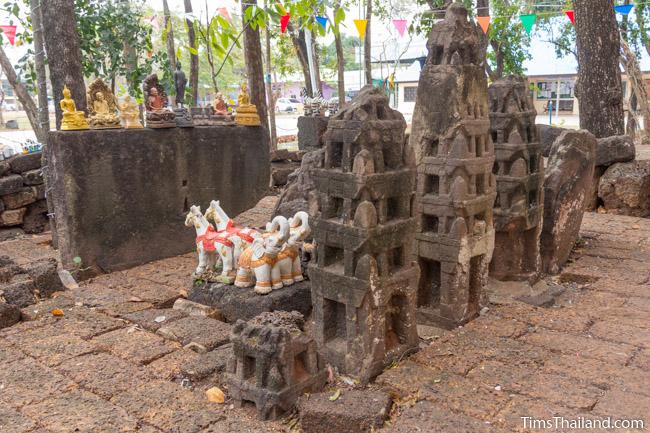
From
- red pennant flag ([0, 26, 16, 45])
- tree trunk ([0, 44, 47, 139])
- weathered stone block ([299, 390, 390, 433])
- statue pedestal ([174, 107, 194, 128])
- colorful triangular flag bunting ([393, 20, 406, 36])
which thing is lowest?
weathered stone block ([299, 390, 390, 433])

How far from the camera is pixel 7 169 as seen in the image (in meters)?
9.05

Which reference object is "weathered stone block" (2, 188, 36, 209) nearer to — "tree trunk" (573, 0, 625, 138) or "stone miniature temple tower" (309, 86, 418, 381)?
"stone miniature temple tower" (309, 86, 418, 381)

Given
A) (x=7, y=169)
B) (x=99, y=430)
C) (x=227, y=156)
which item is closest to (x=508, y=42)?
(x=227, y=156)

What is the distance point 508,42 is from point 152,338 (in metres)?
14.3

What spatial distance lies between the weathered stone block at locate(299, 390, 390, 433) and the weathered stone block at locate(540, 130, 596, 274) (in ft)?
10.6

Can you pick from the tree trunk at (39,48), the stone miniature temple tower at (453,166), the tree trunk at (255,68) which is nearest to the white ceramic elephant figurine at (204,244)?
the stone miniature temple tower at (453,166)

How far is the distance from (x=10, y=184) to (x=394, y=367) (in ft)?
24.7

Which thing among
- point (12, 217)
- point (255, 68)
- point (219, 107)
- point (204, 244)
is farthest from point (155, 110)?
point (255, 68)

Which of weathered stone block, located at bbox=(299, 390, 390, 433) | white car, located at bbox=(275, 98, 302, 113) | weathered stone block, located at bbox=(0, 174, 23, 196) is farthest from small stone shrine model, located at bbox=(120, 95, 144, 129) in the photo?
white car, located at bbox=(275, 98, 302, 113)

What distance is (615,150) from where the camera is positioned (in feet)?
29.3

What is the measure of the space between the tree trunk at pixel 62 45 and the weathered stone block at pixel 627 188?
785 centimetres

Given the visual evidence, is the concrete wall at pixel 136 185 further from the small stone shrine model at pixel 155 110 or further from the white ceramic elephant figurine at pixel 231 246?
the white ceramic elephant figurine at pixel 231 246

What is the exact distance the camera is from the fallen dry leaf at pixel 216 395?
3.58 metres

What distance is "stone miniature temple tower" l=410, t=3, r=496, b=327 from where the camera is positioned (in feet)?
14.2
